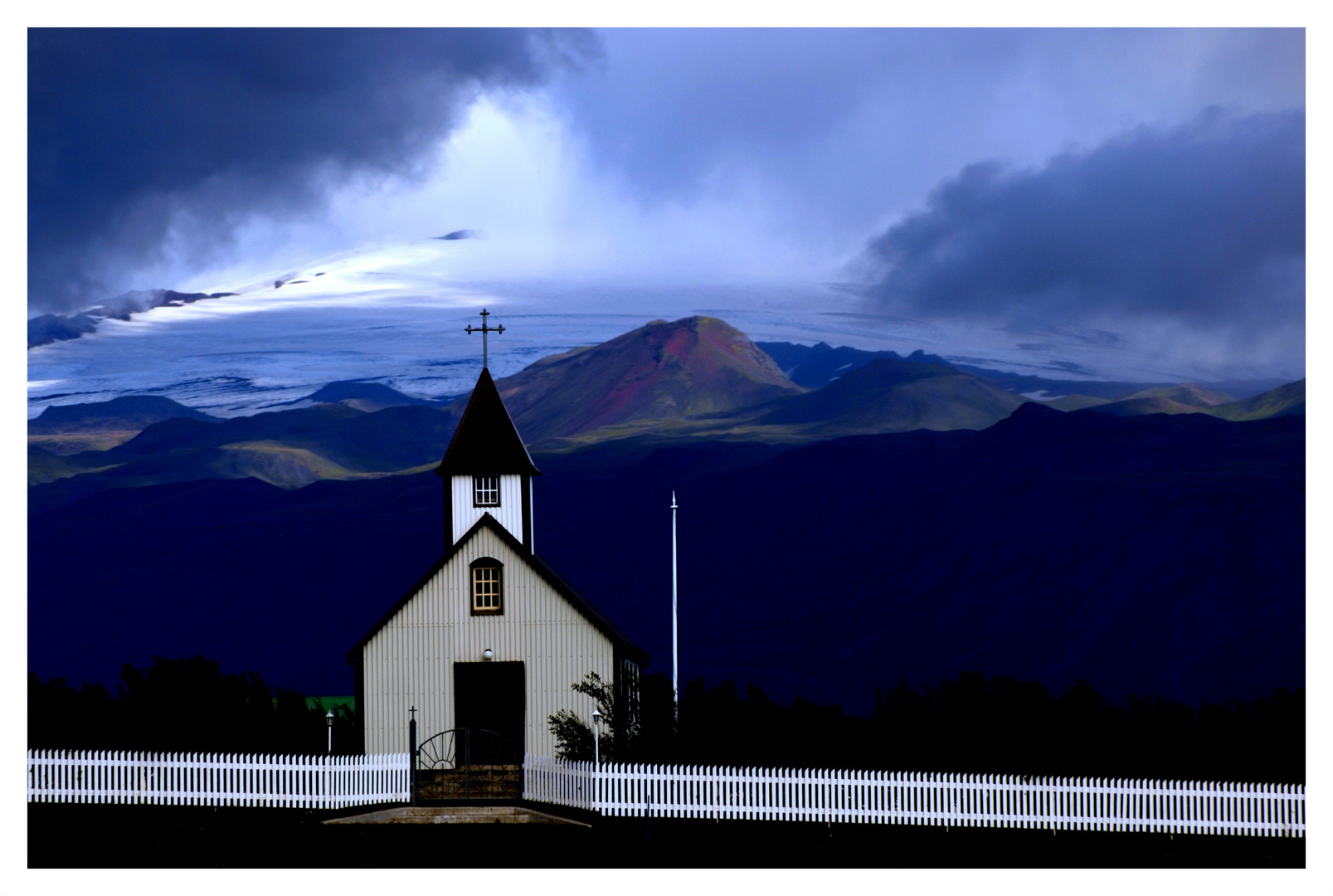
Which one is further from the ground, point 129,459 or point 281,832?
point 129,459

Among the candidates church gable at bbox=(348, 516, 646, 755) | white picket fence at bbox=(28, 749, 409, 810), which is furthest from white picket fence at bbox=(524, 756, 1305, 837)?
white picket fence at bbox=(28, 749, 409, 810)

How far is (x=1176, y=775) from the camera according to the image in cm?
2317

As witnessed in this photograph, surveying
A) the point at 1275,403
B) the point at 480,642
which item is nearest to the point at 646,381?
the point at 1275,403

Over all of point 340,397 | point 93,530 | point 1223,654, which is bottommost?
point 1223,654

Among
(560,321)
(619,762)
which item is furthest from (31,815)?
(560,321)

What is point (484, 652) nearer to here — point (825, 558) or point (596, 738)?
point (596, 738)

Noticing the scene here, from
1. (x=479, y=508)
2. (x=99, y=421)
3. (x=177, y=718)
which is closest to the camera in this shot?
(x=177, y=718)

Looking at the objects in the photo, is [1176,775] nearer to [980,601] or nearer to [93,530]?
[980,601]

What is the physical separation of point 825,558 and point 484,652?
216ft

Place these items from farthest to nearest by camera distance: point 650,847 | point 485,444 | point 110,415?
point 110,415
point 485,444
point 650,847

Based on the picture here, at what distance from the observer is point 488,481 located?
27.7m

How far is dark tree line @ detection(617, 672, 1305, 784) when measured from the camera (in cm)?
2330

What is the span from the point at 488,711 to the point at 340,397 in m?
59.3

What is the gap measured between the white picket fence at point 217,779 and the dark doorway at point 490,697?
190 cm
